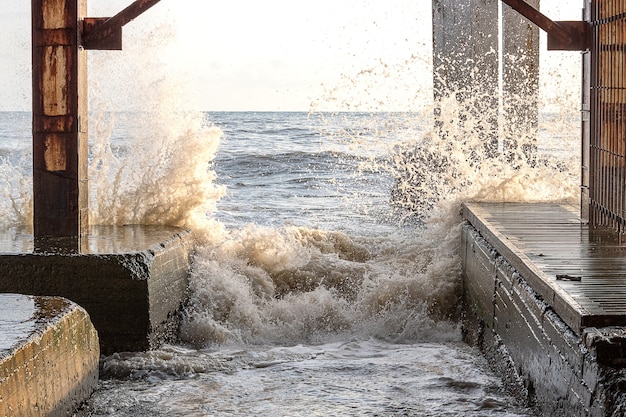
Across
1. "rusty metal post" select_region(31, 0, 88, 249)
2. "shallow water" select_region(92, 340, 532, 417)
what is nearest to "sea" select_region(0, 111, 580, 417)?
"shallow water" select_region(92, 340, 532, 417)

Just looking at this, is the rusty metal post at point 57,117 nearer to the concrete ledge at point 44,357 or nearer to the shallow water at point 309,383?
the shallow water at point 309,383

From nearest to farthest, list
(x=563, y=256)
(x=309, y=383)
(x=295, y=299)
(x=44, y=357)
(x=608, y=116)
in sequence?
(x=44, y=357)
(x=563, y=256)
(x=309, y=383)
(x=608, y=116)
(x=295, y=299)

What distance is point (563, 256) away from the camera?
205 inches

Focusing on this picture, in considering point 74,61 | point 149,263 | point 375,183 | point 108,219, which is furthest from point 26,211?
point 375,183

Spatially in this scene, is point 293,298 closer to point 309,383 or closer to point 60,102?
point 309,383

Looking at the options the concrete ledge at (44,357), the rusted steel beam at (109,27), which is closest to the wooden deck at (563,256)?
the concrete ledge at (44,357)

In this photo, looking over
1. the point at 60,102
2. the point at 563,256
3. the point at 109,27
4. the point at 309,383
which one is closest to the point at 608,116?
the point at 563,256

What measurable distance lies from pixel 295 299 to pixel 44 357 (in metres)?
3.99

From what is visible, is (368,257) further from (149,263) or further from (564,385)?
(564,385)

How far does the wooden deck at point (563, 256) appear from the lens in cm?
381

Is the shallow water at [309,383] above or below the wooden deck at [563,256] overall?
below

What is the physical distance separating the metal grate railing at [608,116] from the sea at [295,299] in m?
1.37

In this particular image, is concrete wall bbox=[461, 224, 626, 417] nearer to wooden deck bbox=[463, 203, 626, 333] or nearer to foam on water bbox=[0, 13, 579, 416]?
wooden deck bbox=[463, 203, 626, 333]

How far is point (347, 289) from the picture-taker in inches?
323
